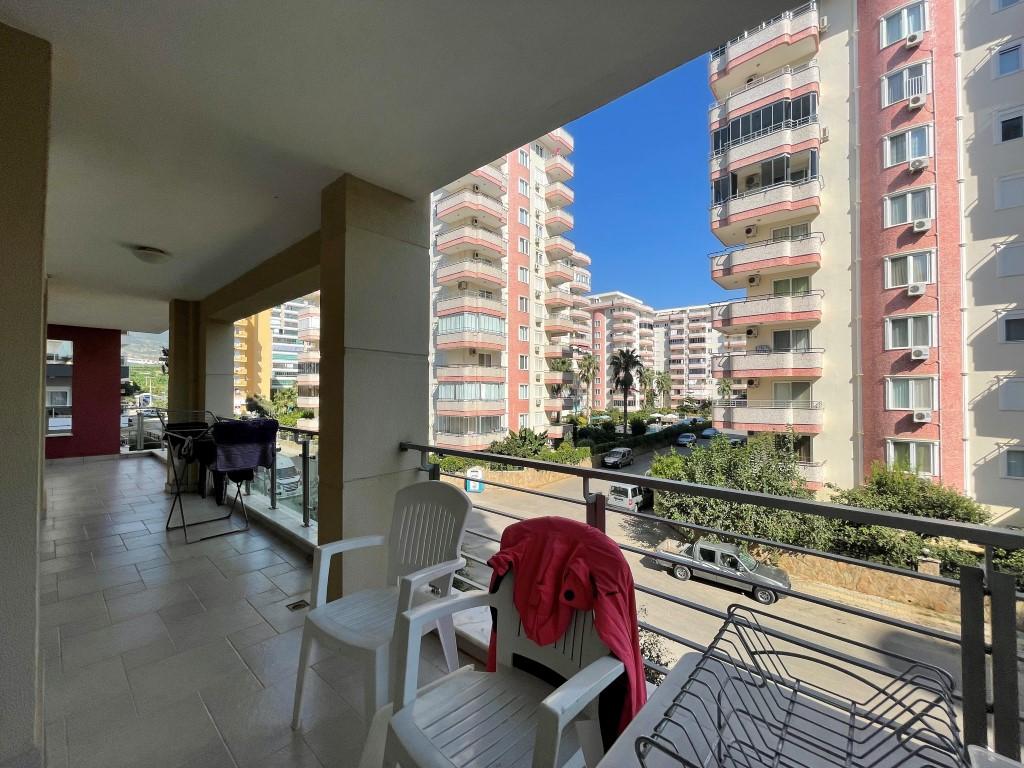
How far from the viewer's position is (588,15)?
1.31m

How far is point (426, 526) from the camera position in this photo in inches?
70.3

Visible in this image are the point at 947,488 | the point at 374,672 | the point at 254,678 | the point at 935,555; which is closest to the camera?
the point at 374,672

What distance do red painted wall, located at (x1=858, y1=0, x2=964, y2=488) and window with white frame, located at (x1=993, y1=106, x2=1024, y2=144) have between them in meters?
0.66

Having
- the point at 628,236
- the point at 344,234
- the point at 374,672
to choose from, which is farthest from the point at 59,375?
the point at 628,236

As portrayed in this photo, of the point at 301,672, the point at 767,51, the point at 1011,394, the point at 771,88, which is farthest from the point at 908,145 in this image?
the point at 301,672

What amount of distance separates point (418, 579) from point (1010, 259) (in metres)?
12.9

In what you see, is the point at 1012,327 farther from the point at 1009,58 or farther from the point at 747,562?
the point at 747,562

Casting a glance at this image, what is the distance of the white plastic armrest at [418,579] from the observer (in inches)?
52.2

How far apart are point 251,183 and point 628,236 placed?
141ft

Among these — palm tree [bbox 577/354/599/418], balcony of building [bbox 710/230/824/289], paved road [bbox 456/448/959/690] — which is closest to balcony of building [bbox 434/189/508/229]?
balcony of building [bbox 710/230/824/289]

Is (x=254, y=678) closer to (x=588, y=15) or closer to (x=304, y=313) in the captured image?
(x=588, y=15)

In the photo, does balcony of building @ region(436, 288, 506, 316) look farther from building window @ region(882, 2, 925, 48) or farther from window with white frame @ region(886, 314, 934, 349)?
building window @ region(882, 2, 925, 48)

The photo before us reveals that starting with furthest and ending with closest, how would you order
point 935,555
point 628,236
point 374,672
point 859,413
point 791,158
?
point 628,236, point 791,158, point 859,413, point 935,555, point 374,672

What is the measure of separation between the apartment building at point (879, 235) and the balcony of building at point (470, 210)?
8.57 metres
